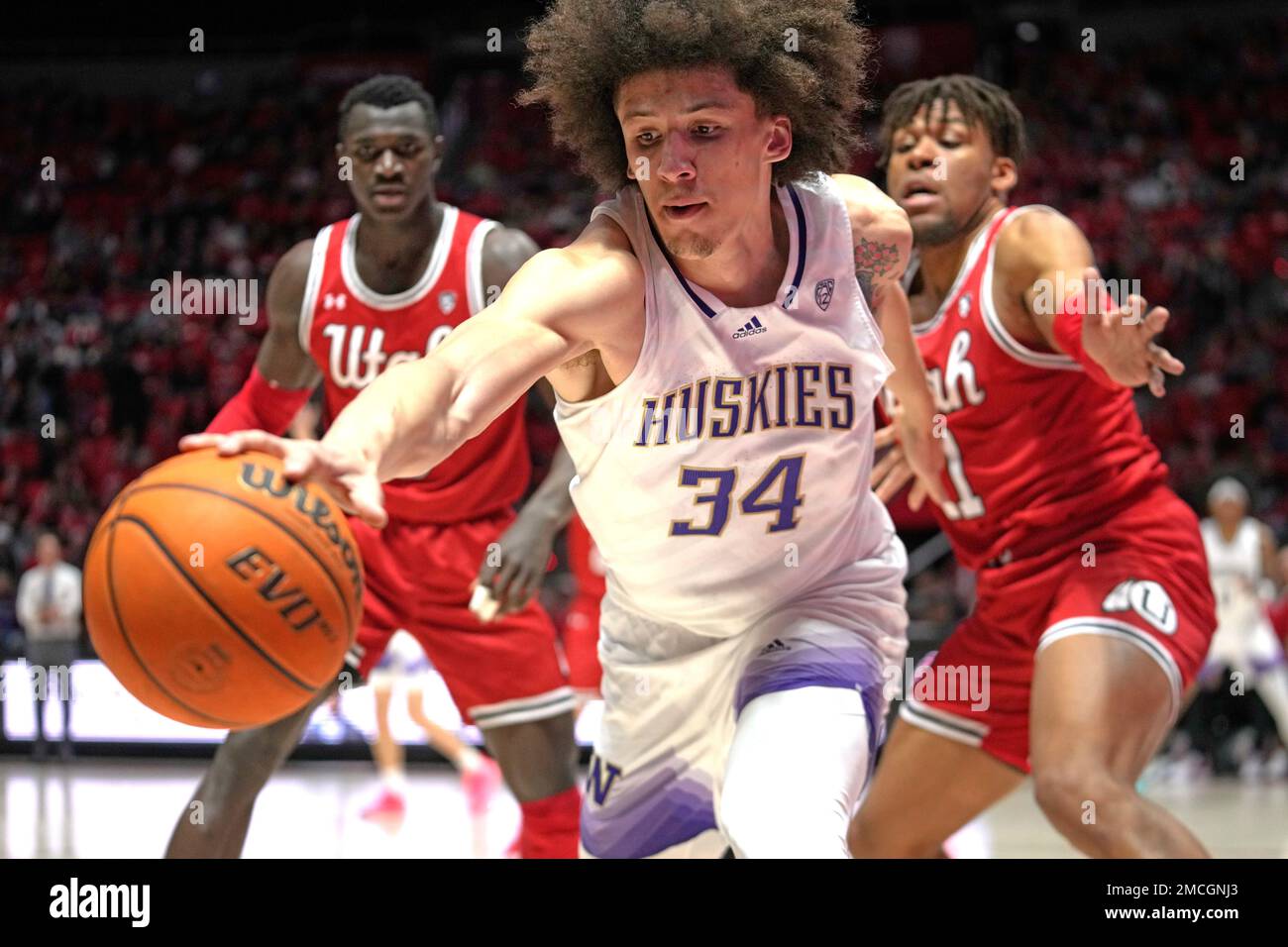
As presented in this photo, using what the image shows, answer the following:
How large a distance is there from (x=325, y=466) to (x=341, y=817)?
18.9 ft

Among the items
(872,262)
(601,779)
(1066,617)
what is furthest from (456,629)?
(872,262)

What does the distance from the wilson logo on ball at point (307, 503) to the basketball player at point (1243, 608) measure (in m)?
7.77

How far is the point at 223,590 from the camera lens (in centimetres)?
228

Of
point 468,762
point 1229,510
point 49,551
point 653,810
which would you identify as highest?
point 1229,510

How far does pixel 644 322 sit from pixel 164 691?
3.57ft

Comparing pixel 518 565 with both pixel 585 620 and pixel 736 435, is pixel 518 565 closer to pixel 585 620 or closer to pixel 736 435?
pixel 736 435

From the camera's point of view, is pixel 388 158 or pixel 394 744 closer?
pixel 388 158

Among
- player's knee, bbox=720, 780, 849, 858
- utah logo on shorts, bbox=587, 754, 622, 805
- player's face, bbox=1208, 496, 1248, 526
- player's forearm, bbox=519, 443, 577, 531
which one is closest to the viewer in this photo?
player's knee, bbox=720, 780, 849, 858

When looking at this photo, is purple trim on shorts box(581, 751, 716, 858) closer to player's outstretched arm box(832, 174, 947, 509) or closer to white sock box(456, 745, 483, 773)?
player's outstretched arm box(832, 174, 947, 509)

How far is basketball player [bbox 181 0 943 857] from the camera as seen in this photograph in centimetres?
286

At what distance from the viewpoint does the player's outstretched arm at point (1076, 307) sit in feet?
11.4

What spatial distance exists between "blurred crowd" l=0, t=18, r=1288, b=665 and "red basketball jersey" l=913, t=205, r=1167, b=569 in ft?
22.0

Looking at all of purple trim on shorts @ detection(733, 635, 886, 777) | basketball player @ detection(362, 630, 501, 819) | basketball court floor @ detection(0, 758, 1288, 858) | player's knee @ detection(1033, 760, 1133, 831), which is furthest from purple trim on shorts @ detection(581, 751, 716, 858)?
basketball player @ detection(362, 630, 501, 819)
